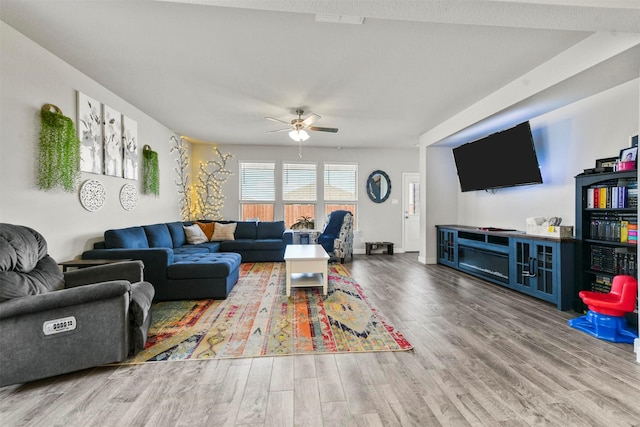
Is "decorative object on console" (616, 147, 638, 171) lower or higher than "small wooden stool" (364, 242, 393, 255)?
higher

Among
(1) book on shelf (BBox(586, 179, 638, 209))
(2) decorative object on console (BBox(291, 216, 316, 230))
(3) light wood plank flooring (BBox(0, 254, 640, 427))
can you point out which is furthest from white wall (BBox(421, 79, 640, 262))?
(2) decorative object on console (BBox(291, 216, 316, 230))

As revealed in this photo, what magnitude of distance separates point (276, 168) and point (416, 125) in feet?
10.9

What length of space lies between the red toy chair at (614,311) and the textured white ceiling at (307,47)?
192 centimetres

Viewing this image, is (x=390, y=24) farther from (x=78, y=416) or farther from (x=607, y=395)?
(x=78, y=416)

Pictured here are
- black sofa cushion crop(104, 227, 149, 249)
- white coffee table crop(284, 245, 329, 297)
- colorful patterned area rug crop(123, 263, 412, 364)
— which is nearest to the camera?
colorful patterned area rug crop(123, 263, 412, 364)

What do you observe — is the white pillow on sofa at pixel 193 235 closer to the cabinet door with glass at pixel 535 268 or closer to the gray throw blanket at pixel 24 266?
the gray throw blanket at pixel 24 266

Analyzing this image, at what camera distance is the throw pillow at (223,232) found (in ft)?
19.4

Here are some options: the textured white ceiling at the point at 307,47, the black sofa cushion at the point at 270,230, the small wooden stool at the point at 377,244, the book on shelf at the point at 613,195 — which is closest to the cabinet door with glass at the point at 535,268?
the book on shelf at the point at 613,195

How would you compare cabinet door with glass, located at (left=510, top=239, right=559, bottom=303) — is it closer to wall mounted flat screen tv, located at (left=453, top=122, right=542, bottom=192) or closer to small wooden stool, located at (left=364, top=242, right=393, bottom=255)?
wall mounted flat screen tv, located at (left=453, top=122, right=542, bottom=192)

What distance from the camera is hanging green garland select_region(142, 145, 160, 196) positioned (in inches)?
182

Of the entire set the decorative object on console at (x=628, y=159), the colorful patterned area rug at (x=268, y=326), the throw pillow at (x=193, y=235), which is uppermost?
the decorative object on console at (x=628, y=159)

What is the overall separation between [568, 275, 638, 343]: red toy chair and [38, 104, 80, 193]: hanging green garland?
510cm

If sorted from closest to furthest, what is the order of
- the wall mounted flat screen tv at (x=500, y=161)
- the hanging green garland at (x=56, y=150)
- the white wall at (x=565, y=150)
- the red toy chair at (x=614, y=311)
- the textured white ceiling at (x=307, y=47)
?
the textured white ceiling at (x=307, y=47) → the red toy chair at (x=614, y=311) → the hanging green garland at (x=56, y=150) → the white wall at (x=565, y=150) → the wall mounted flat screen tv at (x=500, y=161)

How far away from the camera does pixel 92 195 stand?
3406 mm
